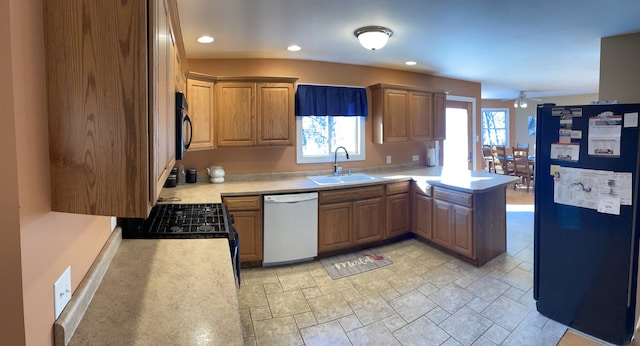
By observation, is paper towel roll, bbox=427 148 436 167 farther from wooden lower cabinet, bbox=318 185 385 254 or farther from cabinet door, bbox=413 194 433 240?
wooden lower cabinet, bbox=318 185 385 254

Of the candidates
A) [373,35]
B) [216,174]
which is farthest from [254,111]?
[373,35]

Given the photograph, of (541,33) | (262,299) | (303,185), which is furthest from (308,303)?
(541,33)

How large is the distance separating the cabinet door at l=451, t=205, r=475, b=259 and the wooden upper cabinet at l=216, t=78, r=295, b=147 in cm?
205

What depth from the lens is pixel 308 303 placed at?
2.74 meters

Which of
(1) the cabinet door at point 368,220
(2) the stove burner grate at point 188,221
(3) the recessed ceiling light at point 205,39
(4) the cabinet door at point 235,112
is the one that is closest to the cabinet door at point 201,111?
(4) the cabinet door at point 235,112

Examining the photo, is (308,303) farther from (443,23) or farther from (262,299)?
(443,23)

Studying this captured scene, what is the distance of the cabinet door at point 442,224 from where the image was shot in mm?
3691

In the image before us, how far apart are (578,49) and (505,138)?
20.6 feet

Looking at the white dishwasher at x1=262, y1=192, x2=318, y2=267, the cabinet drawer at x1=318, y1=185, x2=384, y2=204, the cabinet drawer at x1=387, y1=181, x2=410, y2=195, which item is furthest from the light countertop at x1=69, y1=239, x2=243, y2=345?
the cabinet drawer at x1=387, y1=181, x2=410, y2=195

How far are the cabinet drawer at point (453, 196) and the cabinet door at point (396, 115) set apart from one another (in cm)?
96

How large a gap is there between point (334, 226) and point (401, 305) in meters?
1.19

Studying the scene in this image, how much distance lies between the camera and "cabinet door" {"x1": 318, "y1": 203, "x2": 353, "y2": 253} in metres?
3.58

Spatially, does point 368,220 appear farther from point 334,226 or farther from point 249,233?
point 249,233

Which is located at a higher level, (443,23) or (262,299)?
(443,23)
